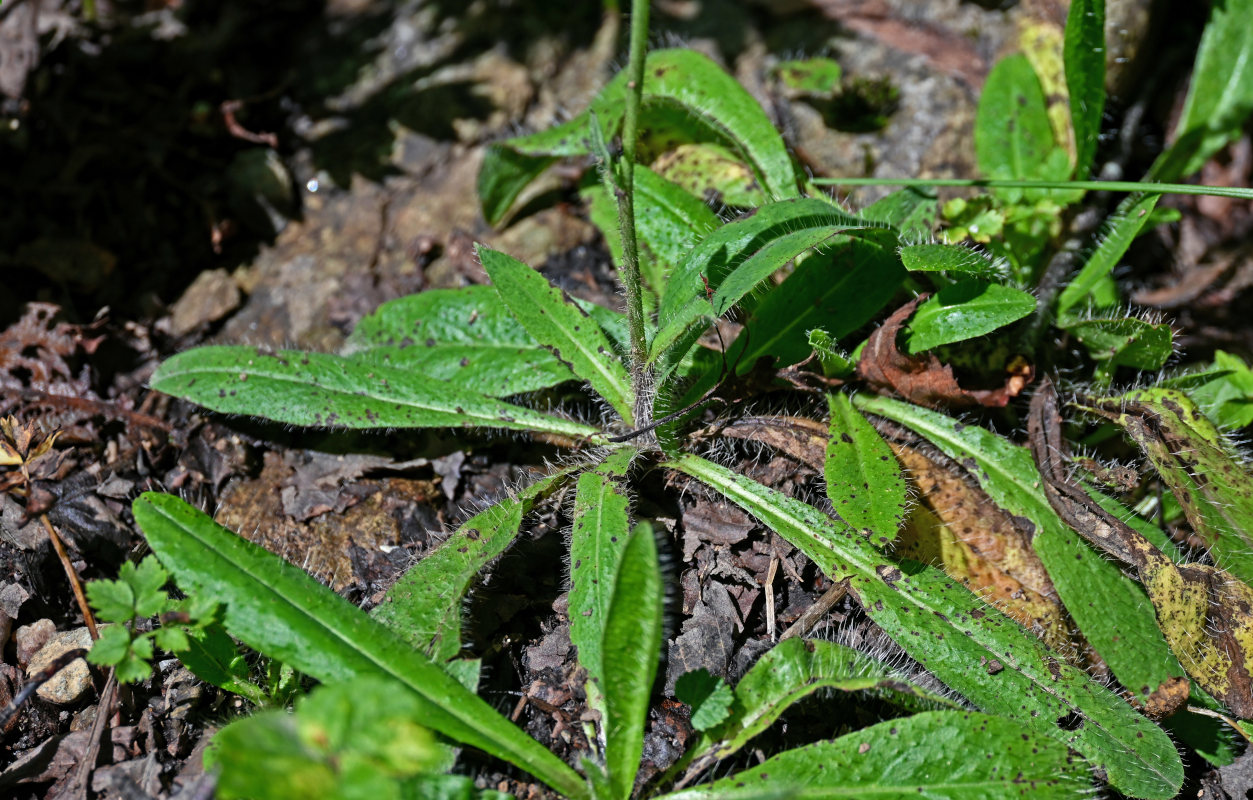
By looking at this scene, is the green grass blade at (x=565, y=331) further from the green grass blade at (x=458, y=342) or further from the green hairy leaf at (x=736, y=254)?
the green hairy leaf at (x=736, y=254)

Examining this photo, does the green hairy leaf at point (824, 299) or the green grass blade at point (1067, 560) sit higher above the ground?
the green hairy leaf at point (824, 299)

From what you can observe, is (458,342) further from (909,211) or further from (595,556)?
(909,211)

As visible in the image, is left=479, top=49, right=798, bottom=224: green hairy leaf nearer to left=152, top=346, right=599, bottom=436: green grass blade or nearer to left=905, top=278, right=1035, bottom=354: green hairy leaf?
left=905, top=278, right=1035, bottom=354: green hairy leaf

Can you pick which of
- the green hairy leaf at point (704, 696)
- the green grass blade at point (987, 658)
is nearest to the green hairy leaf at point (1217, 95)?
the green grass blade at point (987, 658)

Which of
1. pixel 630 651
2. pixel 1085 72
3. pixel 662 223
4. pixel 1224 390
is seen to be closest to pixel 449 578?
pixel 630 651

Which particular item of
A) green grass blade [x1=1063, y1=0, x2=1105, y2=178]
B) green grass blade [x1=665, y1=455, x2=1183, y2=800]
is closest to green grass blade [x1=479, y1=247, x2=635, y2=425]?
green grass blade [x1=665, y1=455, x2=1183, y2=800]

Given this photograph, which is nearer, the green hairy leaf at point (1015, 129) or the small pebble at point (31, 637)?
the small pebble at point (31, 637)

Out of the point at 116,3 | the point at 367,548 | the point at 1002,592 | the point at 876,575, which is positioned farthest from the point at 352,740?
the point at 116,3
